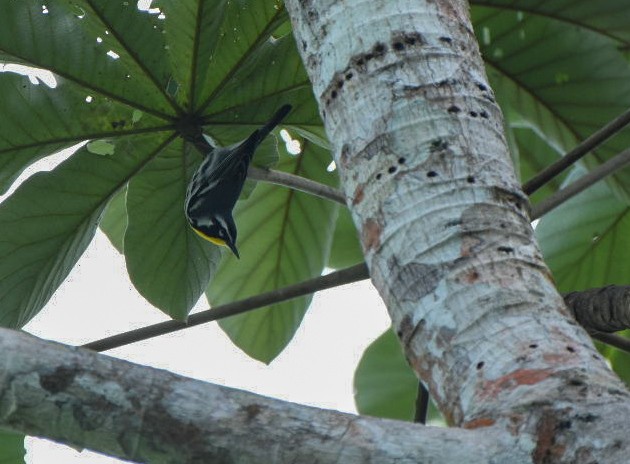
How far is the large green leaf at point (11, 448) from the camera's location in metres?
2.35

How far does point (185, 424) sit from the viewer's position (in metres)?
1.05

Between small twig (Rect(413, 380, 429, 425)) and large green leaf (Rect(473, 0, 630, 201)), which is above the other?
large green leaf (Rect(473, 0, 630, 201))

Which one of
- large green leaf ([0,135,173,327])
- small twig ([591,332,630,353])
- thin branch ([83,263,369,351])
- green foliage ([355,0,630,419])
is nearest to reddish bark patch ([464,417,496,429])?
small twig ([591,332,630,353])

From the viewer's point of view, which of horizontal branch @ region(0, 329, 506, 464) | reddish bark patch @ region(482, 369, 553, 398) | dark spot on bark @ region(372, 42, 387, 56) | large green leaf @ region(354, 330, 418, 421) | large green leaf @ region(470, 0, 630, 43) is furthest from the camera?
large green leaf @ region(354, 330, 418, 421)

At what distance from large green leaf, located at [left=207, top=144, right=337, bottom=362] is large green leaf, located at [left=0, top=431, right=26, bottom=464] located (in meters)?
0.90

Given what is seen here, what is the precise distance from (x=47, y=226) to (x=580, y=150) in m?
1.24

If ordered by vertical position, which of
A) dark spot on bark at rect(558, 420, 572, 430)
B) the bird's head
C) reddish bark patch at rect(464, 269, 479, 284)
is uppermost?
the bird's head

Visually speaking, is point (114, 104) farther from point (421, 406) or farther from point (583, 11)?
point (583, 11)

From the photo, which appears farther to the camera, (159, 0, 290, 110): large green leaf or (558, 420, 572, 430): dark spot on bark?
(159, 0, 290, 110): large green leaf

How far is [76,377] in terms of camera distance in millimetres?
1077

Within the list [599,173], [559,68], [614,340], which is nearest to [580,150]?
[599,173]

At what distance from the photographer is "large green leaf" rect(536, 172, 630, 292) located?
2.91 m

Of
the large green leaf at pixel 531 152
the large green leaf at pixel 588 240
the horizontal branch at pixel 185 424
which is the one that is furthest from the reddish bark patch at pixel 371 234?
the large green leaf at pixel 531 152

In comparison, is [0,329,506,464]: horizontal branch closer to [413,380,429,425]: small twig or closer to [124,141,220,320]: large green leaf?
[413,380,429,425]: small twig
